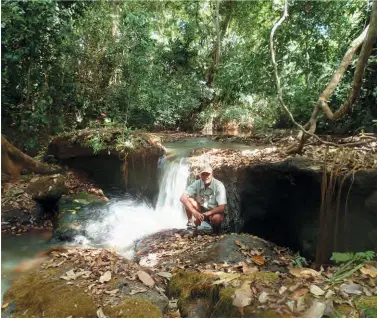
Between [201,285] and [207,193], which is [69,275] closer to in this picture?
[201,285]

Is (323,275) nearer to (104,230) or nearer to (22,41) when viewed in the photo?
(104,230)

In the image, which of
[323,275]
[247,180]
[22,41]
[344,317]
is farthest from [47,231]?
[344,317]

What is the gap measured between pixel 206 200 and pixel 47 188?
112 inches

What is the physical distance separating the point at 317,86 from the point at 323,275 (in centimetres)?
530

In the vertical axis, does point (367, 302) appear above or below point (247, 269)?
above

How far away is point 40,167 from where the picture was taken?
18.5 feet

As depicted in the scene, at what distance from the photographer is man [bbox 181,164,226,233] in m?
4.86

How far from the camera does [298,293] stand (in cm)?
231

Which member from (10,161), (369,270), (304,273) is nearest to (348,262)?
(369,270)

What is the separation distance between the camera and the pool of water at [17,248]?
150 inches

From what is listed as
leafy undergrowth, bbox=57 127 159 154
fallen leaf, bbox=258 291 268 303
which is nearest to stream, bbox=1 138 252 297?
leafy undergrowth, bbox=57 127 159 154

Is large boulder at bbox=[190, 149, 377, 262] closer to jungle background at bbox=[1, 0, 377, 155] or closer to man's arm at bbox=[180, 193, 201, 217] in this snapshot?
man's arm at bbox=[180, 193, 201, 217]

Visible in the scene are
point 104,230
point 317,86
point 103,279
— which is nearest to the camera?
point 103,279

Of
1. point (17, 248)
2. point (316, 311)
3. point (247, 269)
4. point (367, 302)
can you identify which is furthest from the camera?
point (17, 248)
